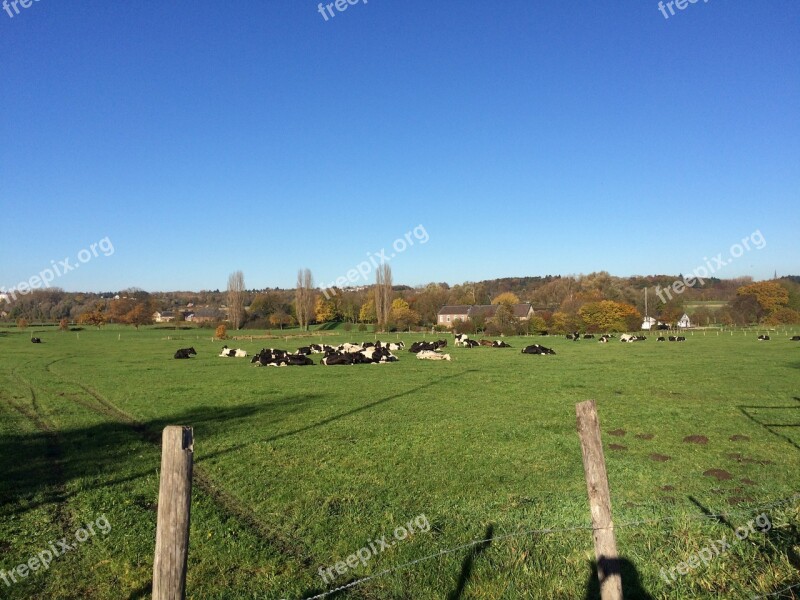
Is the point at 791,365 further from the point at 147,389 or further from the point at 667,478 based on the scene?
the point at 147,389

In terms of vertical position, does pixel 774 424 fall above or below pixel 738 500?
below

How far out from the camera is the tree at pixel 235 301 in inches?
3142

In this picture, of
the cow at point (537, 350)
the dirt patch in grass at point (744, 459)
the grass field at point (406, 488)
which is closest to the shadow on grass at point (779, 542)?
the grass field at point (406, 488)

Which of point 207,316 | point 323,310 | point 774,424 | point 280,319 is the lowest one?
point 774,424

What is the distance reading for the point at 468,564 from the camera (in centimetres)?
519

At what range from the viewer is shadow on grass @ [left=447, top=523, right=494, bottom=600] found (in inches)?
186

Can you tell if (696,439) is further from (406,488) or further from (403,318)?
(403,318)

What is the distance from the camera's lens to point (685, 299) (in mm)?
87125

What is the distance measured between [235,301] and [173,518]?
8019 centimetres

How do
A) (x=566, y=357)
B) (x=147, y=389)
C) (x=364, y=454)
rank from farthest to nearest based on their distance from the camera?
(x=566, y=357) → (x=147, y=389) → (x=364, y=454)

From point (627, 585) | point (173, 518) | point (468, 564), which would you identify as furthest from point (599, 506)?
point (173, 518)

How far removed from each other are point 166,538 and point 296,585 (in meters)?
2.40

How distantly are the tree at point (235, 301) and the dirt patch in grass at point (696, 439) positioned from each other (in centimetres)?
7512

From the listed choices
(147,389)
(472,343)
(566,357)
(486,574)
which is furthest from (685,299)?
(486,574)
